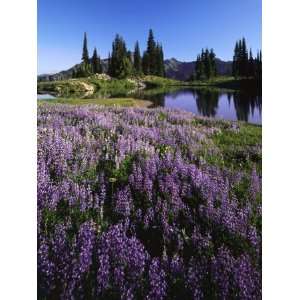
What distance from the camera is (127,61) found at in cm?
373

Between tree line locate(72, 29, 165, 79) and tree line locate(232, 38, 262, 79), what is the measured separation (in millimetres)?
661

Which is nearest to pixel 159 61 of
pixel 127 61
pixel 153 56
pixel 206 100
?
pixel 153 56

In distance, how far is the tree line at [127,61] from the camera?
11.7 ft

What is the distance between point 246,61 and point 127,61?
1090 millimetres

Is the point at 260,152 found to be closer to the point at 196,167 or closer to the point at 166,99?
the point at 196,167

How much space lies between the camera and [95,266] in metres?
2.57

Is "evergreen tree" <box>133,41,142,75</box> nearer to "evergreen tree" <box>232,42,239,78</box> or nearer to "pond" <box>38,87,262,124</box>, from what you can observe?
"pond" <box>38,87,262,124</box>

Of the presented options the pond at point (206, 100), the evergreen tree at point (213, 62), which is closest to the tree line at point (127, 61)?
the pond at point (206, 100)
